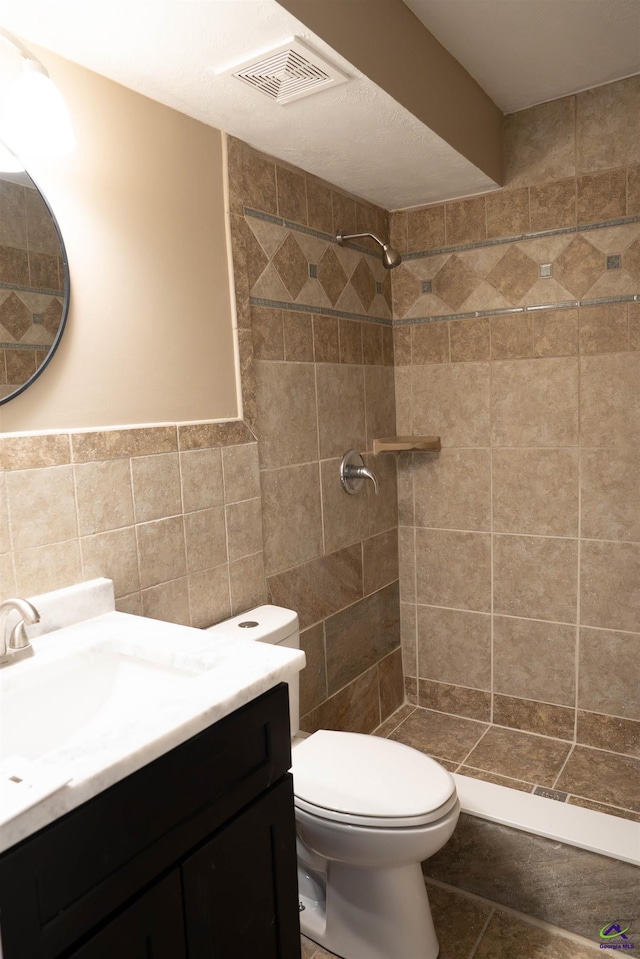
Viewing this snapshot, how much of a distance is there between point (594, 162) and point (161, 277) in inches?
61.3

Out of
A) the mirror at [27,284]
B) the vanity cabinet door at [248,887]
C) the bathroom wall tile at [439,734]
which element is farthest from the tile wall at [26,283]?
the bathroom wall tile at [439,734]

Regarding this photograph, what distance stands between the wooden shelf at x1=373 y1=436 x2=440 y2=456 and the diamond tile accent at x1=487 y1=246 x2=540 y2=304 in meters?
0.60

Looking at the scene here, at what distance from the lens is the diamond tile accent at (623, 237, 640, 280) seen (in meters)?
2.22

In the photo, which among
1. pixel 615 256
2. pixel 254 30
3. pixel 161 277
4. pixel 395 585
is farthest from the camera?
pixel 395 585

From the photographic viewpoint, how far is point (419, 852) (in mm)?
1512

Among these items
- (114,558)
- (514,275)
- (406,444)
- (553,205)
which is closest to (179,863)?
(114,558)

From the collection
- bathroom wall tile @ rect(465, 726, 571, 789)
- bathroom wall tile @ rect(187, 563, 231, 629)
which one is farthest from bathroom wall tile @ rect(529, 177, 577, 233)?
bathroom wall tile @ rect(465, 726, 571, 789)

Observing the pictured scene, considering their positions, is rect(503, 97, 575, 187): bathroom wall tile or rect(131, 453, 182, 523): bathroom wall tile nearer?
rect(131, 453, 182, 523): bathroom wall tile

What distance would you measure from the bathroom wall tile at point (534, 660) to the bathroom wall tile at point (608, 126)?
5.34ft

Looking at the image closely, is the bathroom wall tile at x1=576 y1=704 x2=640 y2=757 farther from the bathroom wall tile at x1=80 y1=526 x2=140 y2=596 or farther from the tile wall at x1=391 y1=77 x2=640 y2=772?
the bathroom wall tile at x1=80 y1=526 x2=140 y2=596

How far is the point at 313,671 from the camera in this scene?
2.26 meters

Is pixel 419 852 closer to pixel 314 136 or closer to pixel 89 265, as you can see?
pixel 89 265

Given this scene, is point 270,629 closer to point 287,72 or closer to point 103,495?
point 103,495

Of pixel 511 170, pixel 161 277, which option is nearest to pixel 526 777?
pixel 161 277
